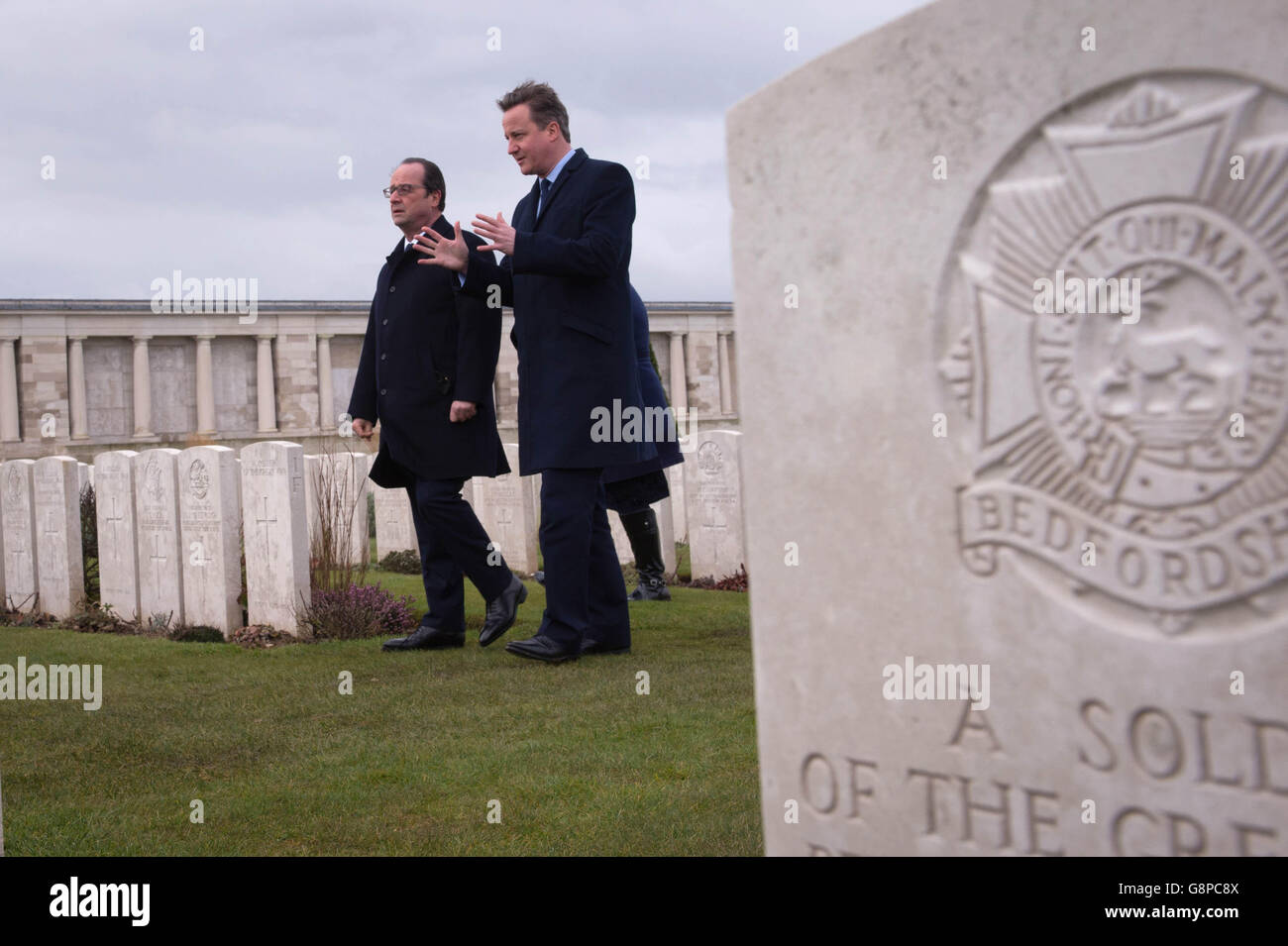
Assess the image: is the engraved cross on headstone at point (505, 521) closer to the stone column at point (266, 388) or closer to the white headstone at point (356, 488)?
the white headstone at point (356, 488)

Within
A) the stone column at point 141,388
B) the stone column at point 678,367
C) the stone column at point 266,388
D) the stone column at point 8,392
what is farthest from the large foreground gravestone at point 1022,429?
the stone column at point 678,367

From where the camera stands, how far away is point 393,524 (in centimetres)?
1155

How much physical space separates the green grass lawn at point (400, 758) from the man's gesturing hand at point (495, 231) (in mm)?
1591

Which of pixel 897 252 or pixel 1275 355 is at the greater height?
pixel 897 252

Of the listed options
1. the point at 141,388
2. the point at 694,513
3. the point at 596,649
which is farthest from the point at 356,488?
the point at 141,388

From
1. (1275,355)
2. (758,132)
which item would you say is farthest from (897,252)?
(1275,355)

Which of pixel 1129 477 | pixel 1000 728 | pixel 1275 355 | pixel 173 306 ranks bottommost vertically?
pixel 1000 728

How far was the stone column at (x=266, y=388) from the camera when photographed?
36969mm

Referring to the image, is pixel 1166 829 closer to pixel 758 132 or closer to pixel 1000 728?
pixel 1000 728

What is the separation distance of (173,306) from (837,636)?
3655cm

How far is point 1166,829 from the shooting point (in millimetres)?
1387

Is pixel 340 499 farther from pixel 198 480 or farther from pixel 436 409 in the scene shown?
pixel 436 409

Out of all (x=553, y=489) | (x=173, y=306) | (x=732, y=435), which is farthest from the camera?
(x=173, y=306)

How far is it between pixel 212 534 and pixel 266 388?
31.8 m
